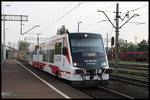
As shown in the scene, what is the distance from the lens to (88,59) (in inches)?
431

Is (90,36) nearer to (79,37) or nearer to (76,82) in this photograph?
(79,37)

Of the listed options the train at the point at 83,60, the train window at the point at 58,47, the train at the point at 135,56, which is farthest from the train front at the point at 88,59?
the train at the point at 135,56

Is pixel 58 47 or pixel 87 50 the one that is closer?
pixel 87 50

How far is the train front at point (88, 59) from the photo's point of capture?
10.5m

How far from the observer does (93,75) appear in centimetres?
1066

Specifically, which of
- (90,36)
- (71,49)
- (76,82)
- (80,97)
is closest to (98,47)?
(90,36)

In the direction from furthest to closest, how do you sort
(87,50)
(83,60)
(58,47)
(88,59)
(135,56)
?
(135,56) < (58,47) < (87,50) < (88,59) < (83,60)

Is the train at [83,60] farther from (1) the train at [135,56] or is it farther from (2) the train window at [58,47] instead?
(1) the train at [135,56]

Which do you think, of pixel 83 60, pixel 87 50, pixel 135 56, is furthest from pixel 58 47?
pixel 135 56

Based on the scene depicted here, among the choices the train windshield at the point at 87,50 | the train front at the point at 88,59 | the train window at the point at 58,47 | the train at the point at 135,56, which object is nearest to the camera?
the train front at the point at 88,59

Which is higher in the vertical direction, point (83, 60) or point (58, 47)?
point (58, 47)

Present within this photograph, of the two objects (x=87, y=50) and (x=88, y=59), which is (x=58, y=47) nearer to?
(x=87, y=50)

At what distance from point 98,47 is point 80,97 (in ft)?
12.1

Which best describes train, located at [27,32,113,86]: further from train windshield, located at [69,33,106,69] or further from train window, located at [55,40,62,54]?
train window, located at [55,40,62,54]
